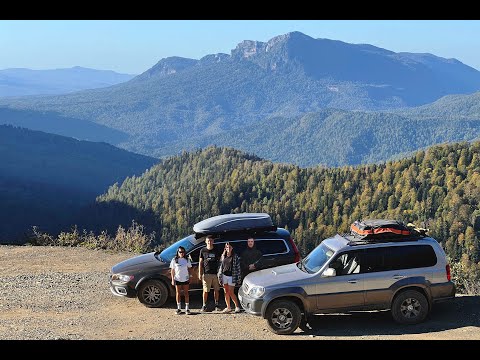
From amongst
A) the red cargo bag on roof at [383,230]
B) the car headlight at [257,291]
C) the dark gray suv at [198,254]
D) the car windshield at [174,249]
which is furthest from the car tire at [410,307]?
the car windshield at [174,249]

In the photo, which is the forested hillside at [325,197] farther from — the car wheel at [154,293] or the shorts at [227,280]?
the shorts at [227,280]

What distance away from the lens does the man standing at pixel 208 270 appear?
11.8 m

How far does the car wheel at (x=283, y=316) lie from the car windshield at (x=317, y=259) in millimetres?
768

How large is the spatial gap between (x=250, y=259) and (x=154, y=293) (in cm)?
188

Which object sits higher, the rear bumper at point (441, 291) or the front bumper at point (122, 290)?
the rear bumper at point (441, 291)

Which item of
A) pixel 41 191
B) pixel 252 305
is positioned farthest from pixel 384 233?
pixel 41 191

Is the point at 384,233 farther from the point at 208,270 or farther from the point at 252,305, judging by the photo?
the point at 208,270

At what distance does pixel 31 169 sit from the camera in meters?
184

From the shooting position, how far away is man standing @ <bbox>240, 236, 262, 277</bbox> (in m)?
12.1

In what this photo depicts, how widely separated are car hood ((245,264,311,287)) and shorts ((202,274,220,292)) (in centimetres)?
76

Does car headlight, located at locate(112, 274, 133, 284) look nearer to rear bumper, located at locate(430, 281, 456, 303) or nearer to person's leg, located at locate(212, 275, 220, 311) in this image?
person's leg, located at locate(212, 275, 220, 311)

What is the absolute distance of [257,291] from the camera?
10531mm
